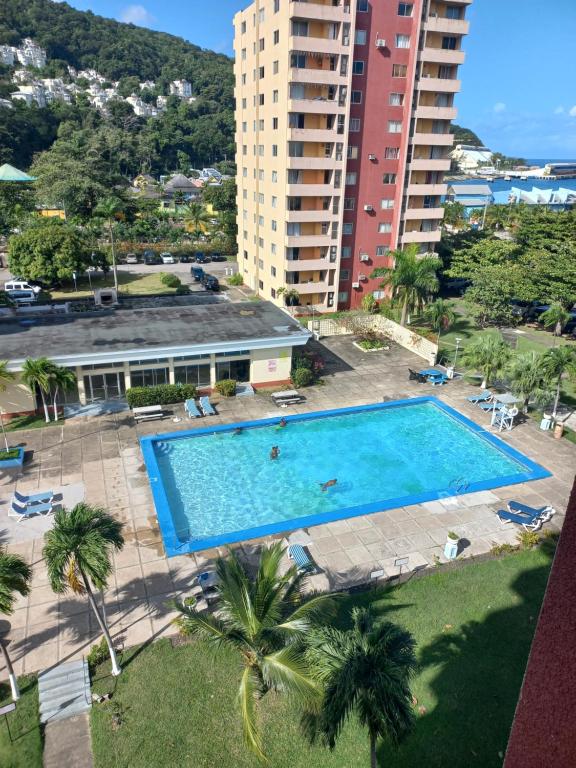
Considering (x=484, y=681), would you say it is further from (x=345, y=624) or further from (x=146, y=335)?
(x=146, y=335)

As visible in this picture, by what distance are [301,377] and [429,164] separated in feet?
93.7

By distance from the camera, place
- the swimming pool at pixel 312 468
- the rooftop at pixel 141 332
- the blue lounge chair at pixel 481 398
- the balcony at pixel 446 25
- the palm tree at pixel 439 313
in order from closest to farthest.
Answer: the swimming pool at pixel 312 468, the rooftop at pixel 141 332, the blue lounge chair at pixel 481 398, the palm tree at pixel 439 313, the balcony at pixel 446 25

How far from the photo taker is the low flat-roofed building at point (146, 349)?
30.3 m

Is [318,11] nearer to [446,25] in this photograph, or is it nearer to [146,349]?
Answer: [446,25]

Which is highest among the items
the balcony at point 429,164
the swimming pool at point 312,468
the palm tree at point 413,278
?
the balcony at point 429,164

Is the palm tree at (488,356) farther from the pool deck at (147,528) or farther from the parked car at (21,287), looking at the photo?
the parked car at (21,287)

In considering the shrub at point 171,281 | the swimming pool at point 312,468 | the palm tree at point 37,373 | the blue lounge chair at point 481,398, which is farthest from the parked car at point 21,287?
the blue lounge chair at point 481,398

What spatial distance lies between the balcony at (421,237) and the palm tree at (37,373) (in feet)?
119

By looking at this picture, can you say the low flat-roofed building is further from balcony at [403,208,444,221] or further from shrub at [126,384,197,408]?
balcony at [403,208,444,221]

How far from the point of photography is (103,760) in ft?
43.1

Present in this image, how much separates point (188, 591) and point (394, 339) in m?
31.3

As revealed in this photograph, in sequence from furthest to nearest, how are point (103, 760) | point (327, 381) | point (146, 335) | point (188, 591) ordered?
point (327, 381) < point (146, 335) < point (188, 591) < point (103, 760)

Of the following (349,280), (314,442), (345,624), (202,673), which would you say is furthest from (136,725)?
(349,280)

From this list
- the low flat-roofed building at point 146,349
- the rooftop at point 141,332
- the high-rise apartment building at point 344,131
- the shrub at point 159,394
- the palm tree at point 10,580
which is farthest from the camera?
the high-rise apartment building at point 344,131
